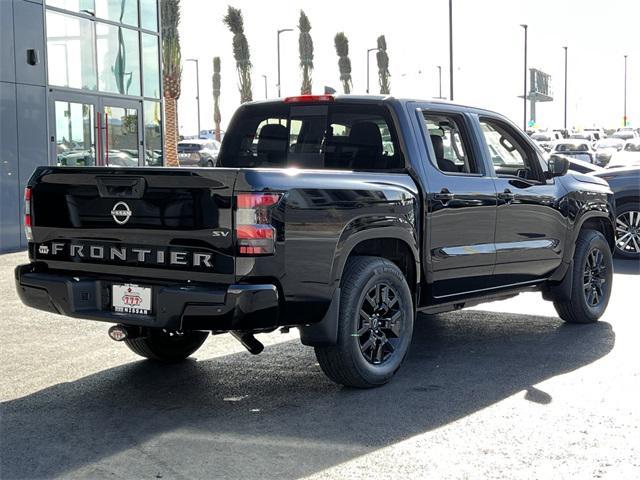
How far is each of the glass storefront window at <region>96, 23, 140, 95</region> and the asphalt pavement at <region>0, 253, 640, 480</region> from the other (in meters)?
12.2

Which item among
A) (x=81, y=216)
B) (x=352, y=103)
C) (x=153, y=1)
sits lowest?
(x=81, y=216)

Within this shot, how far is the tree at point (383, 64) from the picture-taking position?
60556 millimetres

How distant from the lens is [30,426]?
5152 millimetres

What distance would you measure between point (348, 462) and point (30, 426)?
1.85 m

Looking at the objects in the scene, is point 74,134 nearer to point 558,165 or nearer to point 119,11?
point 119,11

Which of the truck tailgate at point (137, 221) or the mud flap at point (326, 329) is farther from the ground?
the truck tailgate at point (137, 221)

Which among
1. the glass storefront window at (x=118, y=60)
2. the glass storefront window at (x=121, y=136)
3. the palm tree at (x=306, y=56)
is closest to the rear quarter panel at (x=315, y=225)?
the glass storefront window at (x=121, y=136)

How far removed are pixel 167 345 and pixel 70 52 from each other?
12.6 m

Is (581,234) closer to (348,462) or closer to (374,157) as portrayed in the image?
(374,157)

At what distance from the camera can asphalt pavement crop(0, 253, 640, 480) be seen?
14.7ft

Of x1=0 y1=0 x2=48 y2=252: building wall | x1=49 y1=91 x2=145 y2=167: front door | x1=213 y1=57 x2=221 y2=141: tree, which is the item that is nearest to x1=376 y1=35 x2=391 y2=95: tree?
x1=213 y1=57 x2=221 y2=141: tree

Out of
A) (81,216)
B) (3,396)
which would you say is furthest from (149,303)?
(3,396)

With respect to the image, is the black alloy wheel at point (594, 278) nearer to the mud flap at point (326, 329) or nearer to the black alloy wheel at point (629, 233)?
the mud flap at point (326, 329)

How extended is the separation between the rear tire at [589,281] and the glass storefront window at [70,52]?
11.9m
